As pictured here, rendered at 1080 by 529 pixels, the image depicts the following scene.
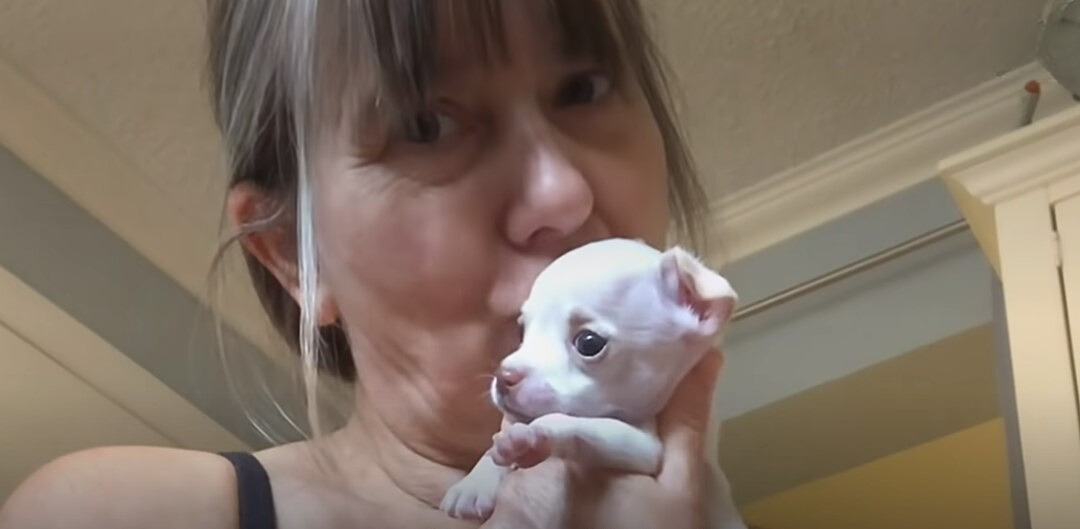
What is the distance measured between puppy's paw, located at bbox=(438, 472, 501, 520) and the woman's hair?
16cm

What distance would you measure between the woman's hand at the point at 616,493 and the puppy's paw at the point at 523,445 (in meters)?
0.03

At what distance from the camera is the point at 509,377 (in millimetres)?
561

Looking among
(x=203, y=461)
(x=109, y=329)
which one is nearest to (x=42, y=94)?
(x=109, y=329)

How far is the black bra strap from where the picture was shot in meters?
0.66

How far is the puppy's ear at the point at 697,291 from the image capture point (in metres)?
0.58

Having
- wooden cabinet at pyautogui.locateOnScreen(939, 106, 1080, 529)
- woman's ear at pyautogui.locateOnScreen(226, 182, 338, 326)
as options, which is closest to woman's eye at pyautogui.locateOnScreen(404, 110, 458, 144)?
woman's ear at pyautogui.locateOnScreen(226, 182, 338, 326)

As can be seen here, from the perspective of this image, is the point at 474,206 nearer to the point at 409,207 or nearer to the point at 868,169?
the point at 409,207

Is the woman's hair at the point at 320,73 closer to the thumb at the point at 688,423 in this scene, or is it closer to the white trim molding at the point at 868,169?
the thumb at the point at 688,423

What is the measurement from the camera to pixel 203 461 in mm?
677

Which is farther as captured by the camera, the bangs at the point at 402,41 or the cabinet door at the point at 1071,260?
the cabinet door at the point at 1071,260

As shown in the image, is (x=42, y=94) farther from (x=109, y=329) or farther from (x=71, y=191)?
(x=109, y=329)

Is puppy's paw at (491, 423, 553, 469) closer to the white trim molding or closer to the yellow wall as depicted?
the white trim molding

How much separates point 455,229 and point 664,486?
18 cm

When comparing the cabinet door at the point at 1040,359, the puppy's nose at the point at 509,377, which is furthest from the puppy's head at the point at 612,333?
the cabinet door at the point at 1040,359
